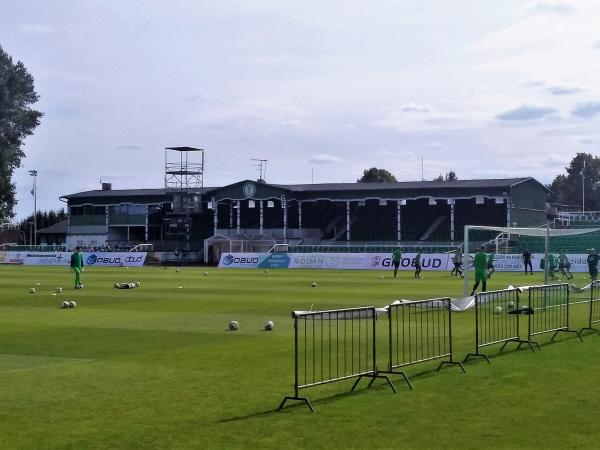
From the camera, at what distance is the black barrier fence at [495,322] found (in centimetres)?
1667

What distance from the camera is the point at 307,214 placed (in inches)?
3895

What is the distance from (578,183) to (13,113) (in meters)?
106

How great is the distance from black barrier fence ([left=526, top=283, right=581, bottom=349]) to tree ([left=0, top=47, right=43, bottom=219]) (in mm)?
65987

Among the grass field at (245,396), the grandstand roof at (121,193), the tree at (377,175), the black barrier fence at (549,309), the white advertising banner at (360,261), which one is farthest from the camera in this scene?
the tree at (377,175)

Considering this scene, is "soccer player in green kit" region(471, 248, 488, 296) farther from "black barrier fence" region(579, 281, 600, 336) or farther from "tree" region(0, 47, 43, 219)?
"tree" region(0, 47, 43, 219)

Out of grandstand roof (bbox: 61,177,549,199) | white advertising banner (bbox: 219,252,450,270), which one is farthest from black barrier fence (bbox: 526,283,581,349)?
grandstand roof (bbox: 61,177,549,199)

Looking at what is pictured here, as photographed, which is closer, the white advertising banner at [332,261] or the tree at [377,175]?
the white advertising banner at [332,261]

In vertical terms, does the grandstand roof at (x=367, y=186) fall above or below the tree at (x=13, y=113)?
below

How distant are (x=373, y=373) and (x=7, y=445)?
5773 millimetres

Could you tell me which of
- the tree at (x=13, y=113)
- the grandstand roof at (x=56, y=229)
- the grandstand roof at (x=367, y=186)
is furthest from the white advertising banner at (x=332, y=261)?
the grandstand roof at (x=56, y=229)

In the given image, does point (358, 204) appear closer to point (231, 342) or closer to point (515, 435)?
point (231, 342)

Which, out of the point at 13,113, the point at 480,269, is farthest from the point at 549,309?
the point at 13,113

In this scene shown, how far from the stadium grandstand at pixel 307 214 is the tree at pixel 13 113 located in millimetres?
17719

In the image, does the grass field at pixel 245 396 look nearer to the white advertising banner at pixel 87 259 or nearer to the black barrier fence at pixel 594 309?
the black barrier fence at pixel 594 309
